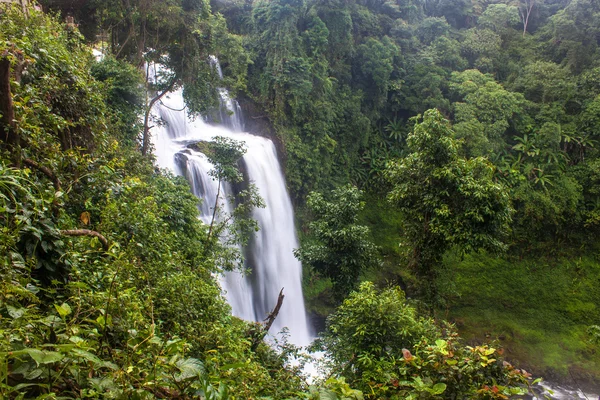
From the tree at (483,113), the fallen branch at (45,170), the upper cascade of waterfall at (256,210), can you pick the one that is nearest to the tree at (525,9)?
the tree at (483,113)

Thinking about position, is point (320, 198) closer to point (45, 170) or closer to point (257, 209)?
point (257, 209)

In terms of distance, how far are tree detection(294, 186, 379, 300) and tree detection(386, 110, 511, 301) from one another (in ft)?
Answer: 2.96

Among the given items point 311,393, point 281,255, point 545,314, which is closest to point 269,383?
point 311,393

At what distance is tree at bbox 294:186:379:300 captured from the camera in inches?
325

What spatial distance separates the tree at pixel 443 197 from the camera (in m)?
7.14

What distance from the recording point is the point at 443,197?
750 centimetres

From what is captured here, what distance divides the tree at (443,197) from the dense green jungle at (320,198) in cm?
4

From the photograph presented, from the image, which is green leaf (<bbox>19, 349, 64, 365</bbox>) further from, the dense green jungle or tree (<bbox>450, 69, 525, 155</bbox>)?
tree (<bbox>450, 69, 525, 155</bbox>)

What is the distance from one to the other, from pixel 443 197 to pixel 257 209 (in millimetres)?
6358

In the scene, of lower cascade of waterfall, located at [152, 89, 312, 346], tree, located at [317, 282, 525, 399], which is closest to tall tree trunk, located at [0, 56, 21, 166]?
tree, located at [317, 282, 525, 399]

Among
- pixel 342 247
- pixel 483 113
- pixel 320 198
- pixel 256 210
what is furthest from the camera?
pixel 483 113

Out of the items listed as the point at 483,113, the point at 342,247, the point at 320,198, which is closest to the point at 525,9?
the point at 483,113

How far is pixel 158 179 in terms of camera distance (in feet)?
24.2

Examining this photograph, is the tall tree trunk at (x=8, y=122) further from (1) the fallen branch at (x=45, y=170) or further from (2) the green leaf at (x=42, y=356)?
(2) the green leaf at (x=42, y=356)
